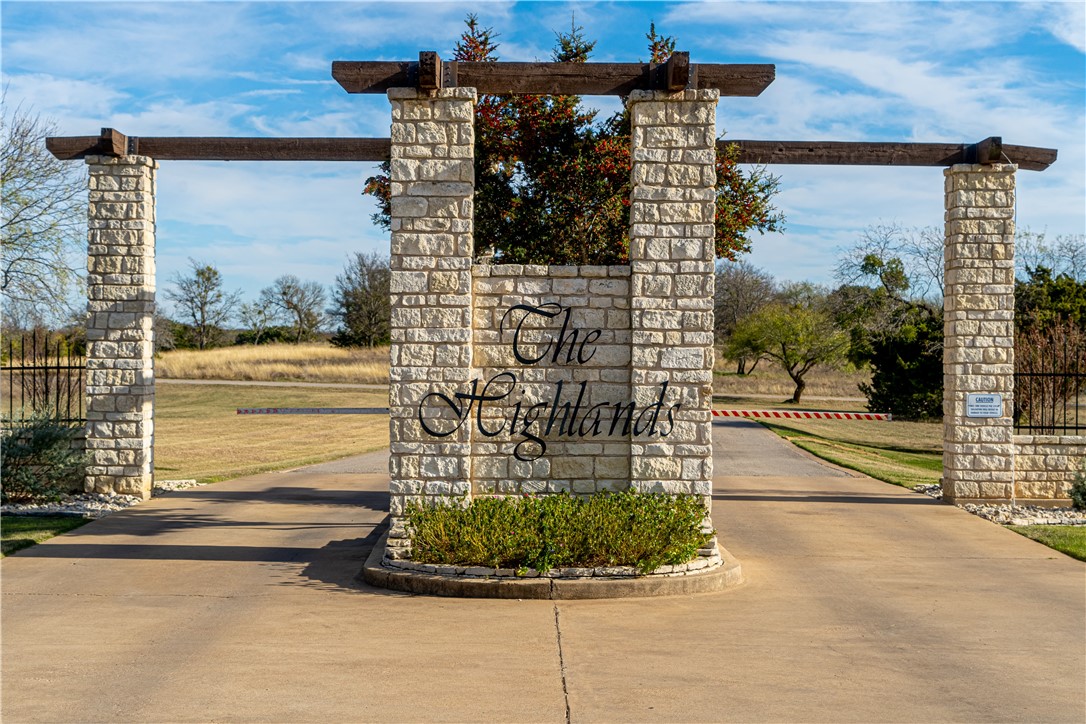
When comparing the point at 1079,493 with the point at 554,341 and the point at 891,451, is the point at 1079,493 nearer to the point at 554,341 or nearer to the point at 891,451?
the point at 554,341

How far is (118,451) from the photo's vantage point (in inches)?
604

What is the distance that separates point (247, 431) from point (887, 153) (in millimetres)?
23021

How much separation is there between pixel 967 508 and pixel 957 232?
4236mm

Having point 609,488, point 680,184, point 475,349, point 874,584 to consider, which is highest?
point 680,184

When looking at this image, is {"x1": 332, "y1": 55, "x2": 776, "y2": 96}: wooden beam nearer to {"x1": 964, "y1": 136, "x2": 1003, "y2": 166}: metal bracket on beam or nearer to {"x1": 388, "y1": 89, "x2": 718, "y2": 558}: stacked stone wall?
{"x1": 388, "y1": 89, "x2": 718, "y2": 558}: stacked stone wall

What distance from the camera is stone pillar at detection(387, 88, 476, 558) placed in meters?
10.4

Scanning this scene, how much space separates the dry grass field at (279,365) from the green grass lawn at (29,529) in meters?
33.3

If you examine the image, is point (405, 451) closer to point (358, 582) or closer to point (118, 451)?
point (358, 582)

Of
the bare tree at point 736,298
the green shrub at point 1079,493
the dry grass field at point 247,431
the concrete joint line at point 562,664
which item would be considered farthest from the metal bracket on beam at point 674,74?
the bare tree at point 736,298

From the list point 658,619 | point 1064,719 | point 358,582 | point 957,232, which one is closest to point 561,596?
point 658,619

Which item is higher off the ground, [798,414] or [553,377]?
[553,377]

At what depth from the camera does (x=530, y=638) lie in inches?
309

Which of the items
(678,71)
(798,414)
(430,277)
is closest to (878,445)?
(798,414)

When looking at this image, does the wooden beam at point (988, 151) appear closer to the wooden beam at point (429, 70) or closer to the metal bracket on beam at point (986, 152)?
the metal bracket on beam at point (986, 152)
